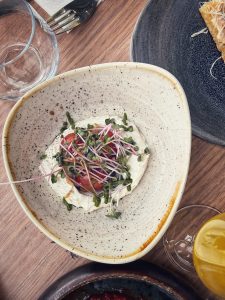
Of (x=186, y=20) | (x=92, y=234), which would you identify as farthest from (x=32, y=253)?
(x=186, y=20)

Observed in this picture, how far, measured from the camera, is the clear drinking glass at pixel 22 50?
162 cm

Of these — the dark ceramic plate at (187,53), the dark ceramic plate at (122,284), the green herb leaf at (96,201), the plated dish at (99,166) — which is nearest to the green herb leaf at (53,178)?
the plated dish at (99,166)

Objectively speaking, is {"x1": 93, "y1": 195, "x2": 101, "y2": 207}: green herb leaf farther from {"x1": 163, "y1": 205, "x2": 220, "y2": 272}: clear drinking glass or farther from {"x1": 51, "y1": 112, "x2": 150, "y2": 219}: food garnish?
{"x1": 163, "y1": 205, "x2": 220, "y2": 272}: clear drinking glass

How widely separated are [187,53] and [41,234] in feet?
2.11

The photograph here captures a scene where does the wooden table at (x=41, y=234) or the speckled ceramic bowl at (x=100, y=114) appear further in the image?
the wooden table at (x=41, y=234)

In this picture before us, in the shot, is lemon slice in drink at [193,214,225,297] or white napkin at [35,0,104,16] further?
white napkin at [35,0,104,16]

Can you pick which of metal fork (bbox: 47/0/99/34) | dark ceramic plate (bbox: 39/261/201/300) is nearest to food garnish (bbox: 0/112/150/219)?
dark ceramic plate (bbox: 39/261/201/300)

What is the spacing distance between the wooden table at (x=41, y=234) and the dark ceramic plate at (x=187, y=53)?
7 cm

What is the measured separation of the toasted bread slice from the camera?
1.66 metres

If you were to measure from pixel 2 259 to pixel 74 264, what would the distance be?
0.20 metres

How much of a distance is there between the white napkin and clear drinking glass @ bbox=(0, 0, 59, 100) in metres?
0.03

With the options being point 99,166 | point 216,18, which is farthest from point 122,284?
point 216,18

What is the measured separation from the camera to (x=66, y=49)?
1.70 m

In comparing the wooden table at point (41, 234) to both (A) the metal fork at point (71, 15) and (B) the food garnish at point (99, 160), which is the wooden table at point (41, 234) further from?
(B) the food garnish at point (99, 160)
